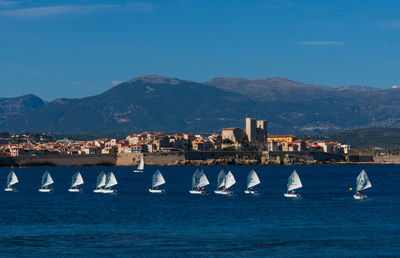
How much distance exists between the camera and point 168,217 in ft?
198

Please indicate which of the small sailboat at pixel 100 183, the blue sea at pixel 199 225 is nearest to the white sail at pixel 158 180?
the blue sea at pixel 199 225

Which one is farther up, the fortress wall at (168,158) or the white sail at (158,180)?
the fortress wall at (168,158)

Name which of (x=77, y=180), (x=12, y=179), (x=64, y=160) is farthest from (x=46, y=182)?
(x=64, y=160)

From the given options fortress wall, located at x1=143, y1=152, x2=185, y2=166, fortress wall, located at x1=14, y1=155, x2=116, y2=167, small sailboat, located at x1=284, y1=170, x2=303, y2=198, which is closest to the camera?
small sailboat, located at x1=284, y1=170, x2=303, y2=198

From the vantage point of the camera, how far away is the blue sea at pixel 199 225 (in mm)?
43812

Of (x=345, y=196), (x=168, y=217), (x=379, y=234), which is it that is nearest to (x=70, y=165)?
(x=345, y=196)

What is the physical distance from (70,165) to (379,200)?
429 feet

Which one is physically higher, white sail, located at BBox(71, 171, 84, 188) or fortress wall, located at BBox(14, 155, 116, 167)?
fortress wall, located at BBox(14, 155, 116, 167)

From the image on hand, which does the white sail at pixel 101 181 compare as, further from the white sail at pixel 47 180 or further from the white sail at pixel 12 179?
the white sail at pixel 12 179

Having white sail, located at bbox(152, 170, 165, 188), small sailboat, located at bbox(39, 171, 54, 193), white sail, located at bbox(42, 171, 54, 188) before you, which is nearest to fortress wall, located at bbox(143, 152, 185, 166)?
small sailboat, located at bbox(39, 171, 54, 193)

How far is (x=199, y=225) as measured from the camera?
54.8m

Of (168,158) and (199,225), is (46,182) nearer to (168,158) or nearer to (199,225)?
(199,225)

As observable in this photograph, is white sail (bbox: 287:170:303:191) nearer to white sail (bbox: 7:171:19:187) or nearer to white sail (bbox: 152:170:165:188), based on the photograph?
white sail (bbox: 152:170:165:188)

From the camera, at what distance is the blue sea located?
4381 cm
